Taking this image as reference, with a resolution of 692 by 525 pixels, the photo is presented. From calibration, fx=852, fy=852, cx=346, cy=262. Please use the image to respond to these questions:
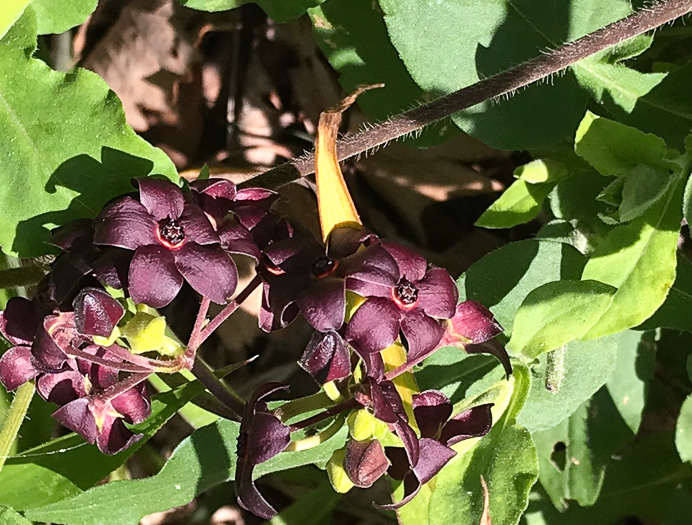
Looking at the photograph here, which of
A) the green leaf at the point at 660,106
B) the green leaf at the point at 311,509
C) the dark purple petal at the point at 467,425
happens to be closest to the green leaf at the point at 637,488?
the green leaf at the point at 311,509

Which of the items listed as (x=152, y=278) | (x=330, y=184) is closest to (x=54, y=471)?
(x=152, y=278)

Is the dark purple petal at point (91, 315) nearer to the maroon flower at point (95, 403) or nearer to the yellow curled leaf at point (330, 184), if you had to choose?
the maroon flower at point (95, 403)

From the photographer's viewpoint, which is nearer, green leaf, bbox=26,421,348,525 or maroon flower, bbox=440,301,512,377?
maroon flower, bbox=440,301,512,377

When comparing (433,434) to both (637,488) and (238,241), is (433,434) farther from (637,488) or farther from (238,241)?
(637,488)

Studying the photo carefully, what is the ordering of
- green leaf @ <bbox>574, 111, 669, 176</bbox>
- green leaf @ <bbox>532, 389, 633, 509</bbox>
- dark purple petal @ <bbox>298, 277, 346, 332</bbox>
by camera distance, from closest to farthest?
dark purple petal @ <bbox>298, 277, 346, 332</bbox> → green leaf @ <bbox>574, 111, 669, 176</bbox> → green leaf @ <bbox>532, 389, 633, 509</bbox>

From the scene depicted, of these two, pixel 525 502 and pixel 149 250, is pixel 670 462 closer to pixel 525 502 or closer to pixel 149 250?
pixel 525 502

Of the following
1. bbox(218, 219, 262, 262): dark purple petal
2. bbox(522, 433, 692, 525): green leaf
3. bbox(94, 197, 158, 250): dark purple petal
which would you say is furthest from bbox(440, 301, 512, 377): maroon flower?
bbox(522, 433, 692, 525): green leaf

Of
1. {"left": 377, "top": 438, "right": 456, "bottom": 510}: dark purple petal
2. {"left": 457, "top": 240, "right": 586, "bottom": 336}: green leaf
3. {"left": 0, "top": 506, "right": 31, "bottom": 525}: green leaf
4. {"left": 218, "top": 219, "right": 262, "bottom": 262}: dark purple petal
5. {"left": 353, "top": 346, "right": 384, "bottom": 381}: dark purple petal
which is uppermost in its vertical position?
{"left": 218, "top": 219, "right": 262, "bottom": 262}: dark purple petal

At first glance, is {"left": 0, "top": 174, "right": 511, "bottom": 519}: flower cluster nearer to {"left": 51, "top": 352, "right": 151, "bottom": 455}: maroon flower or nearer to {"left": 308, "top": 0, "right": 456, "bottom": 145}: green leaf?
{"left": 51, "top": 352, "right": 151, "bottom": 455}: maroon flower
